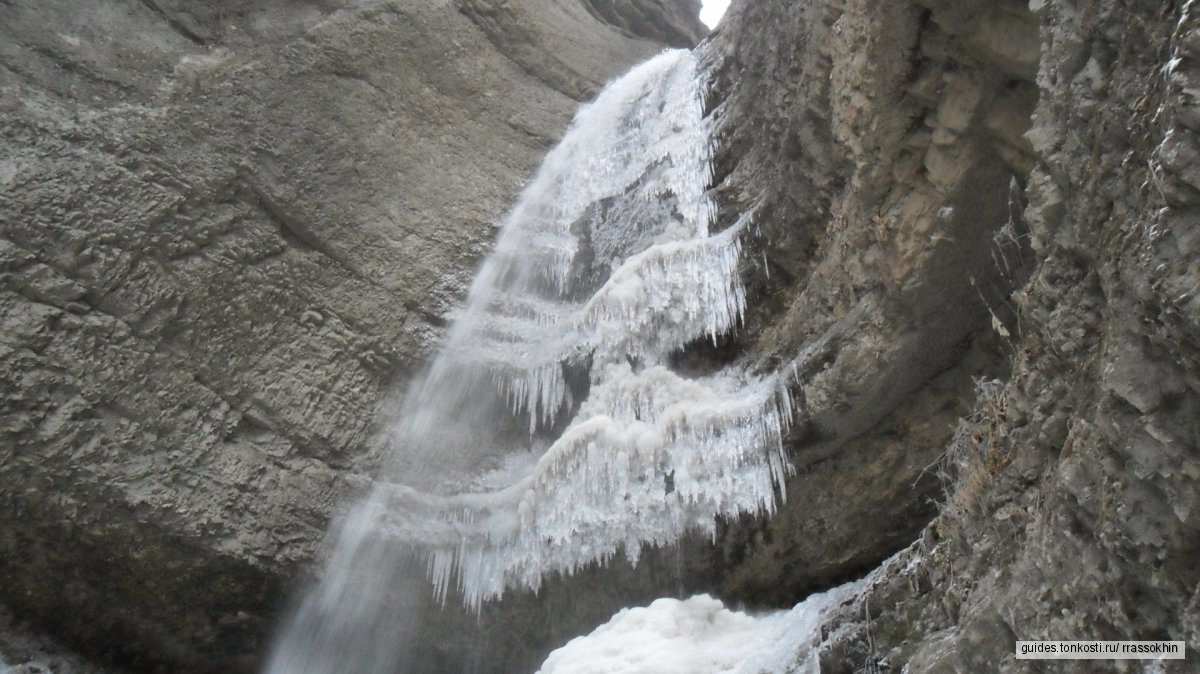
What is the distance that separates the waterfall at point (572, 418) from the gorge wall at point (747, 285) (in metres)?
0.26

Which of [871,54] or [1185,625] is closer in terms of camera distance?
[1185,625]

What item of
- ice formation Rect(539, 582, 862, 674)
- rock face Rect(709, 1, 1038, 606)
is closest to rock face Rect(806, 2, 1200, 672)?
ice formation Rect(539, 582, 862, 674)

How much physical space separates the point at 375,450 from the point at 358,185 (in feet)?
8.30

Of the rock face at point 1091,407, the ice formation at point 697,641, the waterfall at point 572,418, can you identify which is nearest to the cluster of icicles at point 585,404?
the waterfall at point 572,418

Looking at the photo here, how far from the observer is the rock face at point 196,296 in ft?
21.6

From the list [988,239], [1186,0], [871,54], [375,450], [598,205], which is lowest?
[375,450]

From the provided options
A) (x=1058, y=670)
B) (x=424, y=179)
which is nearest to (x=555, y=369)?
(x=424, y=179)

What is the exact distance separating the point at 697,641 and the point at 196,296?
4.85m

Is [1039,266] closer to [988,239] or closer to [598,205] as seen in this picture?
[988,239]

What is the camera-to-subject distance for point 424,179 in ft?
28.6

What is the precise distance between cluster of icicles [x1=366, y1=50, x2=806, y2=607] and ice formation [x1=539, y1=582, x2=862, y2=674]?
2.46ft

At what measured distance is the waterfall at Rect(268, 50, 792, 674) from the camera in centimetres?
597

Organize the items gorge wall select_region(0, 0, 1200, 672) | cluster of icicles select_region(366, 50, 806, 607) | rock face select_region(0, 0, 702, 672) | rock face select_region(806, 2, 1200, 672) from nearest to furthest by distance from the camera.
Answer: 1. rock face select_region(806, 2, 1200, 672)
2. gorge wall select_region(0, 0, 1200, 672)
3. cluster of icicles select_region(366, 50, 806, 607)
4. rock face select_region(0, 0, 702, 672)

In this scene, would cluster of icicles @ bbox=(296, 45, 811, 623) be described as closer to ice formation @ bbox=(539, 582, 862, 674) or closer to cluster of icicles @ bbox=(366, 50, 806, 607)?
cluster of icicles @ bbox=(366, 50, 806, 607)
